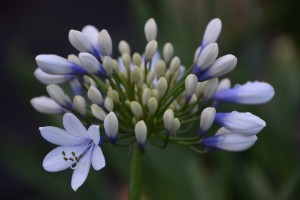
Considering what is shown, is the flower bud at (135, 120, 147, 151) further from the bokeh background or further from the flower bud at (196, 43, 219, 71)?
the bokeh background

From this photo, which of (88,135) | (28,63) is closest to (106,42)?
(88,135)

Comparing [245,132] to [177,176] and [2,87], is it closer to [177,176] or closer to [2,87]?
[177,176]

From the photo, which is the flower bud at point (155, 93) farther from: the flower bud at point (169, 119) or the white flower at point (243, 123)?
the white flower at point (243, 123)

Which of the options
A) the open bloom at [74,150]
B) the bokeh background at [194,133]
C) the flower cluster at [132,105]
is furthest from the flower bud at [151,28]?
the bokeh background at [194,133]

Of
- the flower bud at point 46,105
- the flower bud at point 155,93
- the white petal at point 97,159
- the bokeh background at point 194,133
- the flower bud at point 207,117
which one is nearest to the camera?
the white petal at point 97,159

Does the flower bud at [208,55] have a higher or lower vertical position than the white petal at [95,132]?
higher

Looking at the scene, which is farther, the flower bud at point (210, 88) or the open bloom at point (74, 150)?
the flower bud at point (210, 88)

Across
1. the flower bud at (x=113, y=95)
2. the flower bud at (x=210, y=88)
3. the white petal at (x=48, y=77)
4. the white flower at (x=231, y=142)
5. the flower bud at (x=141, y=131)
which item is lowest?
the white flower at (x=231, y=142)

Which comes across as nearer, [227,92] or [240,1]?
[227,92]
